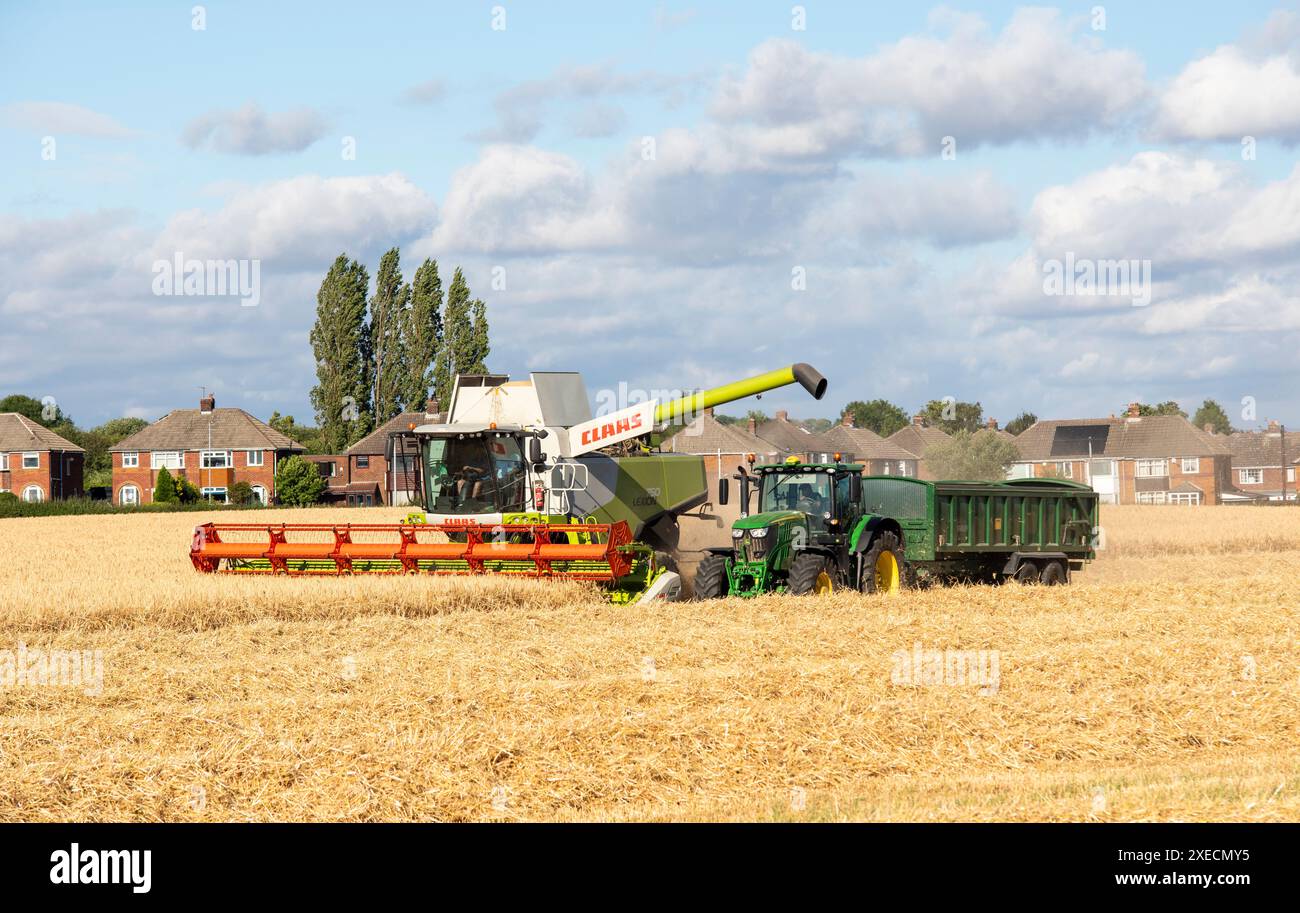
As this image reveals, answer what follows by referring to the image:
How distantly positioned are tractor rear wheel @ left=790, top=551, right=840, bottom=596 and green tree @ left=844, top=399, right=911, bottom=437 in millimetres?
113556

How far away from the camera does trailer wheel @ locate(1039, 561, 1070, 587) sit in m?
22.3

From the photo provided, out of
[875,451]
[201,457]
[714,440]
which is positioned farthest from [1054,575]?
[875,451]

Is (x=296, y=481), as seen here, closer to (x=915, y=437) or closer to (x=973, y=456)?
(x=973, y=456)

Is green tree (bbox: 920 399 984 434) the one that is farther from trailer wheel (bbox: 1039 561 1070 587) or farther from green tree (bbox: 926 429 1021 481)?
trailer wheel (bbox: 1039 561 1070 587)

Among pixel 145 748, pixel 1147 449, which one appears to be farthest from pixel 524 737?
pixel 1147 449

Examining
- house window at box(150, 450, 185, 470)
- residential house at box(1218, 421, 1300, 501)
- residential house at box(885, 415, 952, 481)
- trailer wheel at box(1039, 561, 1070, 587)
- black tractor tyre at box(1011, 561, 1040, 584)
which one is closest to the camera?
black tractor tyre at box(1011, 561, 1040, 584)

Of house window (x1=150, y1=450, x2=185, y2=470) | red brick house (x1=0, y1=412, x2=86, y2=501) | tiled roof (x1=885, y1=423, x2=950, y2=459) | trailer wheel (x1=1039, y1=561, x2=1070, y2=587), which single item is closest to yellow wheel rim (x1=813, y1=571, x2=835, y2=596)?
trailer wheel (x1=1039, y1=561, x2=1070, y2=587)

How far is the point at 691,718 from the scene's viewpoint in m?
9.78

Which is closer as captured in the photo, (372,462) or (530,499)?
(530,499)

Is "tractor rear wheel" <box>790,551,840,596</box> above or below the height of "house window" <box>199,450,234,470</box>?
below

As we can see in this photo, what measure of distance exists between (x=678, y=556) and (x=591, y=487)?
2.98 metres

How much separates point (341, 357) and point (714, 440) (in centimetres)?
2480

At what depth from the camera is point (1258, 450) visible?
104 meters
